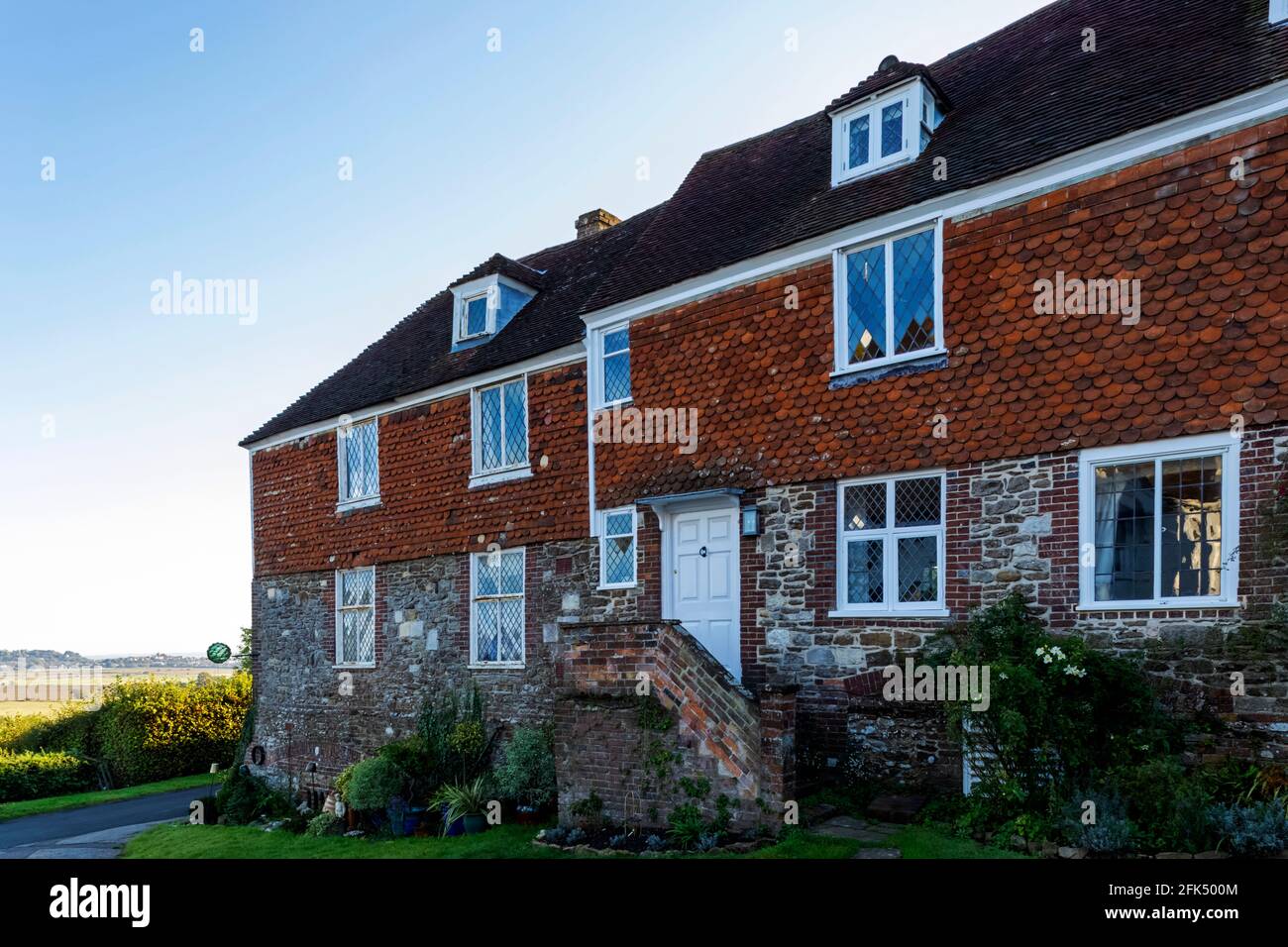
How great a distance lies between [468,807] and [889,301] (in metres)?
8.72

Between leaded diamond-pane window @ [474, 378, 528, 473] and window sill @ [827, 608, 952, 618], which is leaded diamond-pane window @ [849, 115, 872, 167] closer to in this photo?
window sill @ [827, 608, 952, 618]

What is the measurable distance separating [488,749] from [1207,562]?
421 inches

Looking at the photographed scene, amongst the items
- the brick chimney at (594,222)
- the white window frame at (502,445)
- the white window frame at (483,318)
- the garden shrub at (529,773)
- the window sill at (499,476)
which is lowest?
the garden shrub at (529,773)

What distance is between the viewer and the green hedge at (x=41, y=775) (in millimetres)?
23562

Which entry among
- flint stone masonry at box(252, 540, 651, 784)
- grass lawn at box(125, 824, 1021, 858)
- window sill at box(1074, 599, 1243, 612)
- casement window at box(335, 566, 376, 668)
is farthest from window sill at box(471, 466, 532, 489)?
window sill at box(1074, 599, 1243, 612)

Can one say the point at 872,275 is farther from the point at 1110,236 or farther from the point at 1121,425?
the point at 1121,425

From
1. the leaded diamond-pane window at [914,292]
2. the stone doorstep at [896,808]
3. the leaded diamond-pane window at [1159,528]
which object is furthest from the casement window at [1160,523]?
the stone doorstep at [896,808]

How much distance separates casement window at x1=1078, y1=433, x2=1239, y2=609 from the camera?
854 cm

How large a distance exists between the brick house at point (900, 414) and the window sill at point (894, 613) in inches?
1.5

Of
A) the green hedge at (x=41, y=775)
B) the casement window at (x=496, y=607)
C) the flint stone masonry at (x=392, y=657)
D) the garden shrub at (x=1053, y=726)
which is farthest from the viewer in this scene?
the green hedge at (x=41, y=775)

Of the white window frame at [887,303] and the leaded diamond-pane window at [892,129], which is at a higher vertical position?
the leaded diamond-pane window at [892,129]

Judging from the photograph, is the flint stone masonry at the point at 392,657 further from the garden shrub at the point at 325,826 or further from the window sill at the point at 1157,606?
the window sill at the point at 1157,606

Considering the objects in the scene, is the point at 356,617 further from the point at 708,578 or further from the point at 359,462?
the point at 708,578
